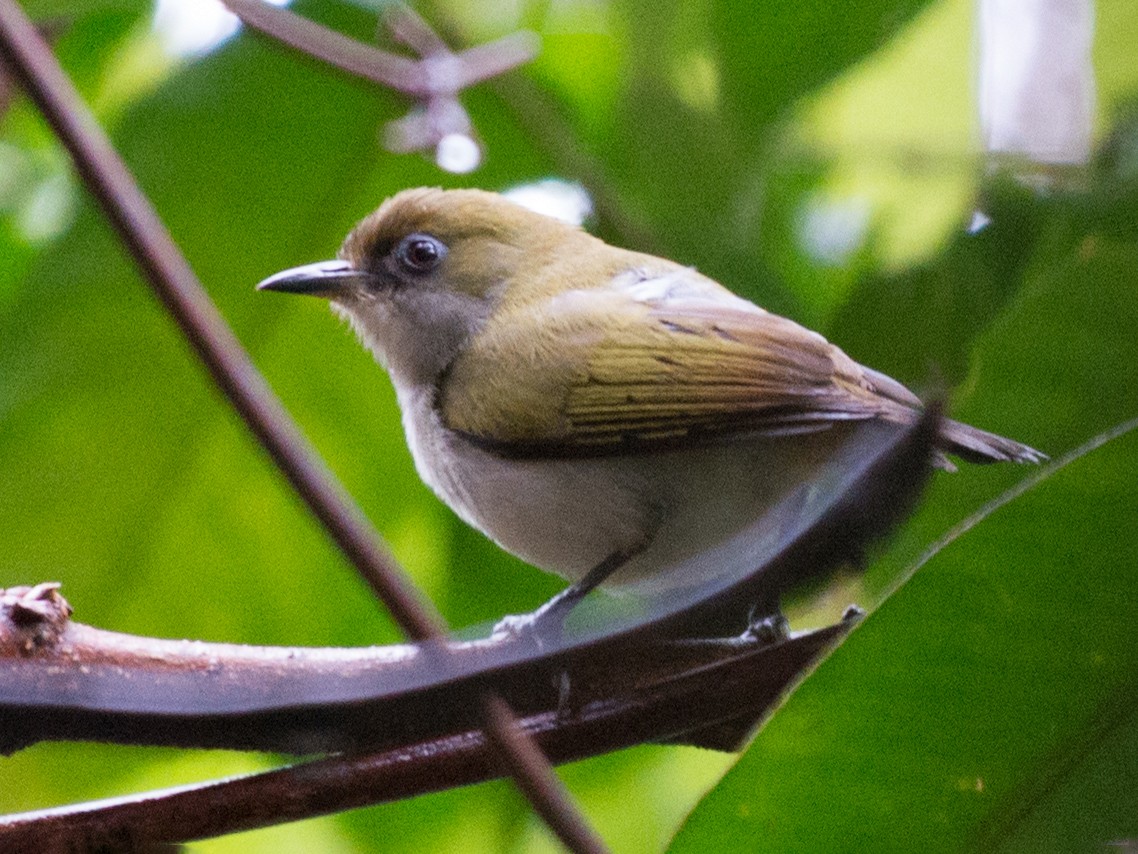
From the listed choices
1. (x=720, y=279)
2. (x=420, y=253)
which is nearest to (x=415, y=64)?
(x=420, y=253)

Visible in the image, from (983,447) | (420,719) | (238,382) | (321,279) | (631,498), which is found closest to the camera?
(238,382)

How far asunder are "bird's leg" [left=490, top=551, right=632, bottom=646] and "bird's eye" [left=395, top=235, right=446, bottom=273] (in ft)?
1.24

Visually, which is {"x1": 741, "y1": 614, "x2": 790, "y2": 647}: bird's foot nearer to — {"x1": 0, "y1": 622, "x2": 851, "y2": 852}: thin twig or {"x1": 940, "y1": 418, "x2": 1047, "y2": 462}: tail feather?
{"x1": 0, "y1": 622, "x2": 851, "y2": 852}: thin twig

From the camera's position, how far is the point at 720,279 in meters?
1.03

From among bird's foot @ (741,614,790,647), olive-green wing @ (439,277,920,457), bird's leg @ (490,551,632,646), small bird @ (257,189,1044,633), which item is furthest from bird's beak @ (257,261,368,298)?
bird's foot @ (741,614,790,647)

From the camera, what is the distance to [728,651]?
0.76 metres

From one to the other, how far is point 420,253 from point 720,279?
0.31m

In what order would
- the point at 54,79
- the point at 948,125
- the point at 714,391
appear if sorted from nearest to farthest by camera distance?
1. the point at 54,79
2. the point at 714,391
3. the point at 948,125

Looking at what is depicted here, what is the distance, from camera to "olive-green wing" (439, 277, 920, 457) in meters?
0.84

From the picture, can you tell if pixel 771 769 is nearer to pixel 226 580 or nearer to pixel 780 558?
pixel 780 558

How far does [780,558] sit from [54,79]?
0.39 metres

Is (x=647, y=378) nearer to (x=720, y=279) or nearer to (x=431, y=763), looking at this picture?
(x=720, y=279)

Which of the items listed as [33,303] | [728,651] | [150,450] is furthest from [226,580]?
[728,651]

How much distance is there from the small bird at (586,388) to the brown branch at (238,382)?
25cm
